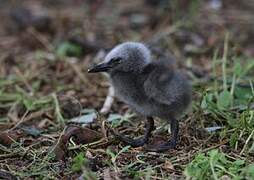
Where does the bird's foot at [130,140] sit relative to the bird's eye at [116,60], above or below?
below

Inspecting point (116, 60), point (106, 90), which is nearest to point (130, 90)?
point (116, 60)

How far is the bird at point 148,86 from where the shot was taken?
3424 millimetres

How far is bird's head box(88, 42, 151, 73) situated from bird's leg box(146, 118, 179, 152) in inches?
15.8

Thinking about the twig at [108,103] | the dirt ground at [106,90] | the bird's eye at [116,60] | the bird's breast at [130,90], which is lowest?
the twig at [108,103]

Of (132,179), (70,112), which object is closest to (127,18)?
(70,112)

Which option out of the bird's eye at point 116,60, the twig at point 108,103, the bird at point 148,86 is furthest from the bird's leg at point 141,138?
the twig at point 108,103

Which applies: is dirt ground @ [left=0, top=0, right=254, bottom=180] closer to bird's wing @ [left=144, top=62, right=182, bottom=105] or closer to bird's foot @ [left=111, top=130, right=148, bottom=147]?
bird's foot @ [left=111, top=130, right=148, bottom=147]

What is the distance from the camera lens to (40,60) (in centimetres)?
545

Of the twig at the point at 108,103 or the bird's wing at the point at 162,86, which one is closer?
the bird's wing at the point at 162,86

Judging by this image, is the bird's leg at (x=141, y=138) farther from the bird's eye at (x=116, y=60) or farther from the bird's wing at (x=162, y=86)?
the bird's eye at (x=116, y=60)

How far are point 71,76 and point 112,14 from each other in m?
1.84

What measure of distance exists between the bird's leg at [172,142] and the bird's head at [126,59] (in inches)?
15.8

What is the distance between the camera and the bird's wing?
3.41 metres

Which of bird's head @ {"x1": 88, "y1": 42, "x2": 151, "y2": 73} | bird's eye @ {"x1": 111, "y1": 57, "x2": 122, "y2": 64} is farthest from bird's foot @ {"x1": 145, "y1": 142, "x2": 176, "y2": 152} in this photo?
bird's eye @ {"x1": 111, "y1": 57, "x2": 122, "y2": 64}
